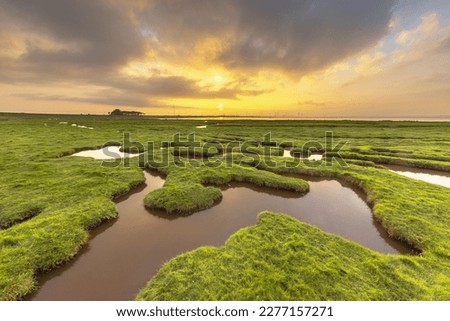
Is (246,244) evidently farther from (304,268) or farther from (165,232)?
(165,232)

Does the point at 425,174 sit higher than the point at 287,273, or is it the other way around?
the point at 425,174

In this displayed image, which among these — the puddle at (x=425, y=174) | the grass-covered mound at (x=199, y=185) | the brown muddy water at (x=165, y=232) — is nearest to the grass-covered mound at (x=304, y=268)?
the brown muddy water at (x=165, y=232)

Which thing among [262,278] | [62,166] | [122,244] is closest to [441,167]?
[262,278]

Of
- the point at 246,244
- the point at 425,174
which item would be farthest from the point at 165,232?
the point at 425,174

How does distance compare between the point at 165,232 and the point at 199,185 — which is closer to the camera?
the point at 165,232

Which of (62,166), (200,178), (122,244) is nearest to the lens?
Result: (122,244)
